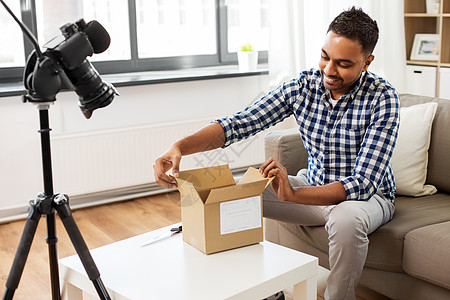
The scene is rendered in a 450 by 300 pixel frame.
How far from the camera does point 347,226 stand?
188cm

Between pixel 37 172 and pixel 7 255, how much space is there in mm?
602

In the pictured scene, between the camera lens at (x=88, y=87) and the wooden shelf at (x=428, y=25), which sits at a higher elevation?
the wooden shelf at (x=428, y=25)

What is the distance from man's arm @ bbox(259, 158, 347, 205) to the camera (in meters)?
1.75

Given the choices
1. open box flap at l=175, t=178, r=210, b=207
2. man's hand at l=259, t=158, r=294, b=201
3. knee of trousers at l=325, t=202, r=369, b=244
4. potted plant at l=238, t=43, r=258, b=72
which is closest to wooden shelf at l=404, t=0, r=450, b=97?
potted plant at l=238, t=43, r=258, b=72

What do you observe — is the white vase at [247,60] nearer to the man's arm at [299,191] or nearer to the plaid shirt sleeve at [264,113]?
the plaid shirt sleeve at [264,113]

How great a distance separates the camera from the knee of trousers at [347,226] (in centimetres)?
188

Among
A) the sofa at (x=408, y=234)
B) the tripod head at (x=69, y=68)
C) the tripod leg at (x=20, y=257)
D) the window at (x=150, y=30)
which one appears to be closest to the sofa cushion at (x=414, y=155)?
the sofa at (x=408, y=234)

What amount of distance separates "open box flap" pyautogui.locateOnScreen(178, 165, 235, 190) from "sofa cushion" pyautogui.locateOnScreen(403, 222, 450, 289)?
0.66 m

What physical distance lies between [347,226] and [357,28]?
2.10ft

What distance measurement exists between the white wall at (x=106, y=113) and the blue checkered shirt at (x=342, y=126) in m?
1.46

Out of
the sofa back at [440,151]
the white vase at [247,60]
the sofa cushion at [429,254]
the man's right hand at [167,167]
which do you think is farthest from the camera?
the white vase at [247,60]

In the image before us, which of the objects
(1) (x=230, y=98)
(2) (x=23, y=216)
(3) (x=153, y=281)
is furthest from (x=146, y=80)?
(3) (x=153, y=281)

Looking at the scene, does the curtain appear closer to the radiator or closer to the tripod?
the radiator

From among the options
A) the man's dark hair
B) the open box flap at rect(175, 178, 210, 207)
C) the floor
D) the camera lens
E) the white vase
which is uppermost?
the man's dark hair
